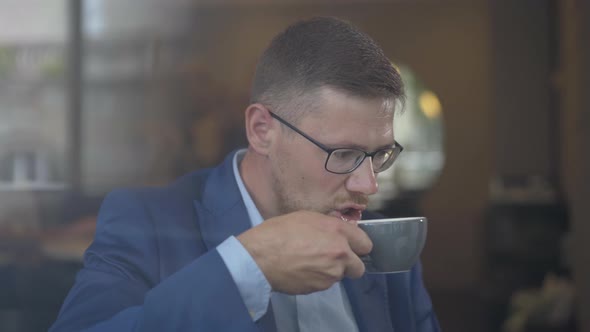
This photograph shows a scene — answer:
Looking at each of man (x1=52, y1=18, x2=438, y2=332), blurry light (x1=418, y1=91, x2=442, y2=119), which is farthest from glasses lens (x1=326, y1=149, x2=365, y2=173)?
blurry light (x1=418, y1=91, x2=442, y2=119)

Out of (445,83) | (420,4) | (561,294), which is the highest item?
(420,4)

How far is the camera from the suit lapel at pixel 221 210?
1.11 meters

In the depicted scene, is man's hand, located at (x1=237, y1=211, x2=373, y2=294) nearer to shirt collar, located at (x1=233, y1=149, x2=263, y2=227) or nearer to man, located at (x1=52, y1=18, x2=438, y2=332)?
man, located at (x1=52, y1=18, x2=438, y2=332)

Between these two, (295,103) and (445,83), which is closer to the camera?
(295,103)

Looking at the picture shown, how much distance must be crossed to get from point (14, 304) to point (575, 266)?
2.78m

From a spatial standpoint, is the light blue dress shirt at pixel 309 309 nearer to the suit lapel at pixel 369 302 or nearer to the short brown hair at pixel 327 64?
the suit lapel at pixel 369 302

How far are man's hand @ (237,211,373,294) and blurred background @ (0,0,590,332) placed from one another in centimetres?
36

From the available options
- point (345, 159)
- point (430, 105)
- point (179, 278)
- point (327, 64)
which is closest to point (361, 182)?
point (345, 159)

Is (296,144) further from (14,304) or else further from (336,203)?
(14,304)

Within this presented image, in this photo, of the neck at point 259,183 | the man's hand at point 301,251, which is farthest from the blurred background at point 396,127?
the man's hand at point 301,251

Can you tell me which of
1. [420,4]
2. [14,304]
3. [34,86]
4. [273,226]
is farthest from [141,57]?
[420,4]

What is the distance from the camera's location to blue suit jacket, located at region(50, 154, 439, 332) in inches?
33.4

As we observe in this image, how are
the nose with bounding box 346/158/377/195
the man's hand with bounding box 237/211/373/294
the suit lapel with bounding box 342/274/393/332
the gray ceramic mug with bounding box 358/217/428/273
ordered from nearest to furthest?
the man's hand with bounding box 237/211/373/294
the gray ceramic mug with bounding box 358/217/428/273
the nose with bounding box 346/158/377/195
the suit lapel with bounding box 342/274/393/332

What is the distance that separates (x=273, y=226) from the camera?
84 centimetres
